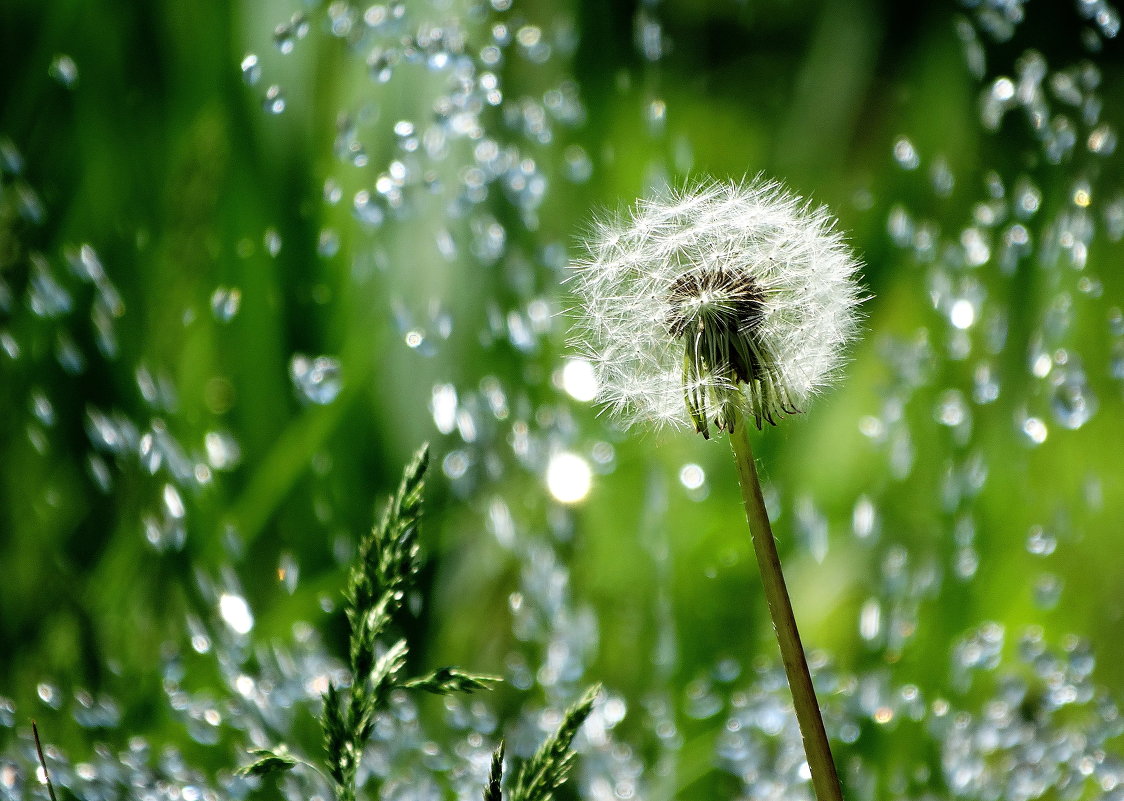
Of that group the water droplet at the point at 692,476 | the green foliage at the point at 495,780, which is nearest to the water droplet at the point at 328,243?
the water droplet at the point at 692,476

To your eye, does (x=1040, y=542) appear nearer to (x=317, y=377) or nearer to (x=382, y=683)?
(x=317, y=377)

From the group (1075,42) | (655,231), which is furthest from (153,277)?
(1075,42)

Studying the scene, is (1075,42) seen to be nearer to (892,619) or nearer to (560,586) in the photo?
(892,619)

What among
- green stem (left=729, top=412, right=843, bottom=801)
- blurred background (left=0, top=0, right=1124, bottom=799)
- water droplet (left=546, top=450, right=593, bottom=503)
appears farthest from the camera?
water droplet (left=546, top=450, right=593, bottom=503)

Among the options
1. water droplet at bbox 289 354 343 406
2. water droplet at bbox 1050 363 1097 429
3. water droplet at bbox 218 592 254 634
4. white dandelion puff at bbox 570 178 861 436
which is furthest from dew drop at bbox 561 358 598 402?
white dandelion puff at bbox 570 178 861 436

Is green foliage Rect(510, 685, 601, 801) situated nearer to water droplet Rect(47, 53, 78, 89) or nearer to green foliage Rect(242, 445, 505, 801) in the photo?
green foliage Rect(242, 445, 505, 801)

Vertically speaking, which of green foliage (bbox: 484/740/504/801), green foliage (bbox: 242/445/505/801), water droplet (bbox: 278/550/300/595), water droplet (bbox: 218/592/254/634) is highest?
water droplet (bbox: 278/550/300/595)

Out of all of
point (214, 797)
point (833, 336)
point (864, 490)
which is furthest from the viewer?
point (864, 490)
